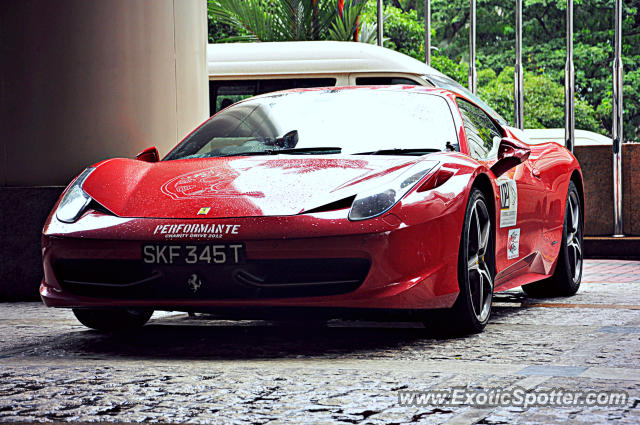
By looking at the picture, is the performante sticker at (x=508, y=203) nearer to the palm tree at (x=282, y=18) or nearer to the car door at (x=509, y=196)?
the car door at (x=509, y=196)

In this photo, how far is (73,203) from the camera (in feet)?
16.7

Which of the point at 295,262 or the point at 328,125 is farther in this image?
the point at 328,125

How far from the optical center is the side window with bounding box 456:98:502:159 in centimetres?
579

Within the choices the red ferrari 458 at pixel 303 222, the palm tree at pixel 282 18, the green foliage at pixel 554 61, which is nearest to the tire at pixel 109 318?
the red ferrari 458 at pixel 303 222

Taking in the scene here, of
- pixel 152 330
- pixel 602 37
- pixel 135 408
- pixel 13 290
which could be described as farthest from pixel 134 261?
pixel 602 37

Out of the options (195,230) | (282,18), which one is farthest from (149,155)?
(282,18)

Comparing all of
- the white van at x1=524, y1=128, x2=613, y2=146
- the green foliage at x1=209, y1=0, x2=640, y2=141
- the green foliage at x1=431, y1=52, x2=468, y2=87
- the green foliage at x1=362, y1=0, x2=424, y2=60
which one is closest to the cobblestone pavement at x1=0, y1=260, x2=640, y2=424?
the white van at x1=524, y1=128, x2=613, y2=146

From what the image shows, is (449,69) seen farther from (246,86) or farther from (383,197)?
(383,197)

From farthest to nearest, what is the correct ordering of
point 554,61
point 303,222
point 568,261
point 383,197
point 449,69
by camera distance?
point 554,61
point 449,69
point 568,261
point 383,197
point 303,222

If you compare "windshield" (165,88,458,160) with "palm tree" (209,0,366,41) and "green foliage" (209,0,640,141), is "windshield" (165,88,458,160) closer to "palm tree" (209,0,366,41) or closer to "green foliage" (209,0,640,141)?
"palm tree" (209,0,366,41)

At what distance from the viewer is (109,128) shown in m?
7.39

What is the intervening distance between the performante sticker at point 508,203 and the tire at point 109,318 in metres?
1.85

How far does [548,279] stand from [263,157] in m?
2.55

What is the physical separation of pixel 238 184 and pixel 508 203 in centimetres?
159
